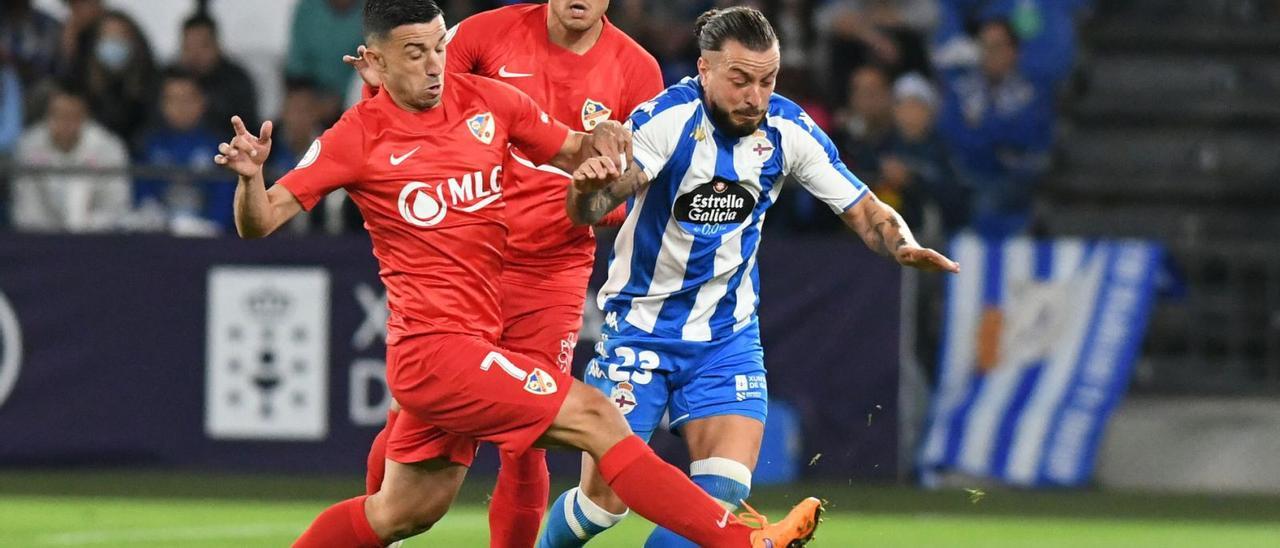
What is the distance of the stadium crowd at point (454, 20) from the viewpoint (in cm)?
1203

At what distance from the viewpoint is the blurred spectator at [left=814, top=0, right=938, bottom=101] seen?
44.1ft

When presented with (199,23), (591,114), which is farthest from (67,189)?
(591,114)

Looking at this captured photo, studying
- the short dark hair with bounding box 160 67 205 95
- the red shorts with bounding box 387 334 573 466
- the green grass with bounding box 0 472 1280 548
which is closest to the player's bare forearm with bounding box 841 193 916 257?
the red shorts with bounding box 387 334 573 466

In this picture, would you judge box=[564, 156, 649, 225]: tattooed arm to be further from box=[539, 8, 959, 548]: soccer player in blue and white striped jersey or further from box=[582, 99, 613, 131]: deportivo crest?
box=[582, 99, 613, 131]: deportivo crest

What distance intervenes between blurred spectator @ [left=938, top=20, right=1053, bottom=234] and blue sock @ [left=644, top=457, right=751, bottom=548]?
686 centimetres

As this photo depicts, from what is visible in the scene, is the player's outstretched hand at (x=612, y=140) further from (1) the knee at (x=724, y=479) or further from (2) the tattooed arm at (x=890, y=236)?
(1) the knee at (x=724, y=479)

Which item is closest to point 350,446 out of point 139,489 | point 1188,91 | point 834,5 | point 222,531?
point 139,489

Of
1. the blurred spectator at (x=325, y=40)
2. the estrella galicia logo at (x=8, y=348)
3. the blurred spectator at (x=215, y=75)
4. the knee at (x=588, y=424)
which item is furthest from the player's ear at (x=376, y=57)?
the blurred spectator at (x=325, y=40)

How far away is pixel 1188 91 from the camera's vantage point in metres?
14.2

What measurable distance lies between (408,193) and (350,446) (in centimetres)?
546

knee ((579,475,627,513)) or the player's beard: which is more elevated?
the player's beard

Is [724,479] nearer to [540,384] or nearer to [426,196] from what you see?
[540,384]

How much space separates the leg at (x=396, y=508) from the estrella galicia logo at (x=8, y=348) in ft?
18.0

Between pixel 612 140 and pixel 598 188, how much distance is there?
0.17 metres
